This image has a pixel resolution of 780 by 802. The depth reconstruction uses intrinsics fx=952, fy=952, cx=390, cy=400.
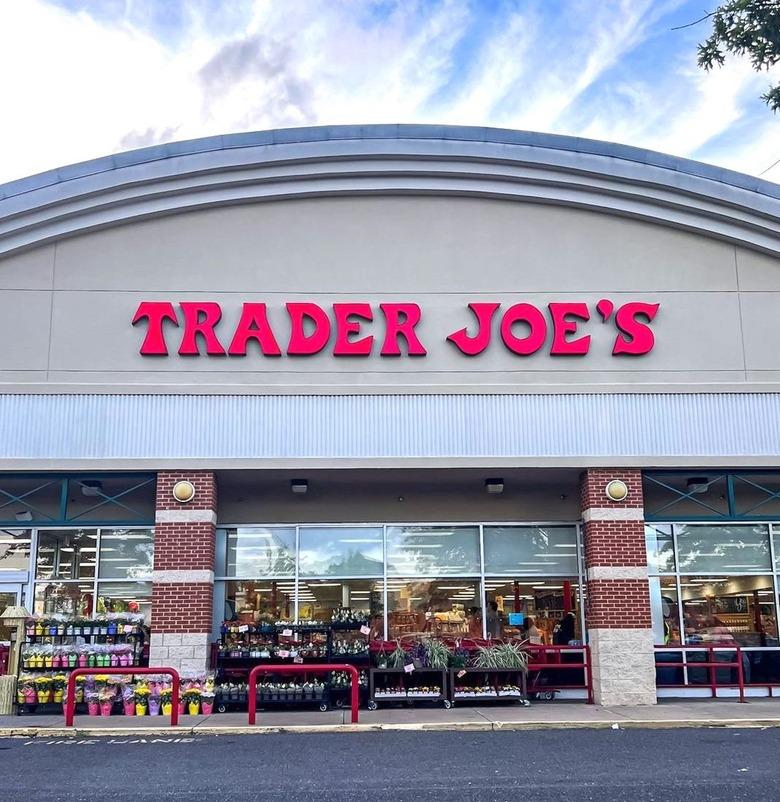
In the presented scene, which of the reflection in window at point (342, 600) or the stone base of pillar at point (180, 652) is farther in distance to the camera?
the reflection in window at point (342, 600)

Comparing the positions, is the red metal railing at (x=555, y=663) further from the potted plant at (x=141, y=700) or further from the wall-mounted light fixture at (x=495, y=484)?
the potted plant at (x=141, y=700)

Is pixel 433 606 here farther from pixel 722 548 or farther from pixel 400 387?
pixel 722 548

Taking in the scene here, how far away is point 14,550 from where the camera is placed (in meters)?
18.7

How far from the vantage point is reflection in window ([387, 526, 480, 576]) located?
62.2ft

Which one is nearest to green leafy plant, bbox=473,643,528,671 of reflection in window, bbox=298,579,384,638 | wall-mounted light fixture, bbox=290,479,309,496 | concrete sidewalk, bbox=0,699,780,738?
concrete sidewalk, bbox=0,699,780,738

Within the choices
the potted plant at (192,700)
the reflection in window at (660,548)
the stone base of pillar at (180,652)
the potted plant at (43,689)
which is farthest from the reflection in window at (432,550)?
the potted plant at (43,689)

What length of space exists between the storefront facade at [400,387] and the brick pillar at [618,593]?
1.6 inches

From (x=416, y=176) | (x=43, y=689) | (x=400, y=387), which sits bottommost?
(x=43, y=689)

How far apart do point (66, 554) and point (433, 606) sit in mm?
7334

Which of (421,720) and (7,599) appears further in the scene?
(7,599)

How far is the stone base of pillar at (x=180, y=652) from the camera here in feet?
53.6

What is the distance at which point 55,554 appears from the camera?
18.8 meters

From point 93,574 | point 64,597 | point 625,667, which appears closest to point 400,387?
point 625,667

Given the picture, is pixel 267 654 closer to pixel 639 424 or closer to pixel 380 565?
pixel 380 565
